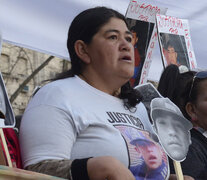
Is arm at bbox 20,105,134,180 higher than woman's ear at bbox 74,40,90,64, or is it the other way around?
woman's ear at bbox 74,40,90,64

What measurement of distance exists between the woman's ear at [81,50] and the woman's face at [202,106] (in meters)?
0.63

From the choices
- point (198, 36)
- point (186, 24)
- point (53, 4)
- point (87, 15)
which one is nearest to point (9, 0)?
point (53, 4)

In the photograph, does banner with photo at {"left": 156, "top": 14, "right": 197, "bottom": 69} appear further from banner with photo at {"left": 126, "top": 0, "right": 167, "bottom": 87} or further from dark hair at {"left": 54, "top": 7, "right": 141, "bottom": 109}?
dark hair at {"left": 54, "top": 7, "right": 141, "bottom": 109}

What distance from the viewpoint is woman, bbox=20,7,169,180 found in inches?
37.7

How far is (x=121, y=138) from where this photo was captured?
1.11 meters

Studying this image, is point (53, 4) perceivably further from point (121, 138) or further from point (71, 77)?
point (121, 138)

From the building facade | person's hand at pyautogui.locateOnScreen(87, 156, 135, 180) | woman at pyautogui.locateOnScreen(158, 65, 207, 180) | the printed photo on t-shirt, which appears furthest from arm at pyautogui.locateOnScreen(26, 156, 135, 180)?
the building facade

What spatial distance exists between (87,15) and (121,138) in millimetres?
511

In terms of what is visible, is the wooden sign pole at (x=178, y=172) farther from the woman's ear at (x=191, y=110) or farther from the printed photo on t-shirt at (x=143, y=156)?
the woman's ear at (x=191, y=110)

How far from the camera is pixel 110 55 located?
4.28 ft

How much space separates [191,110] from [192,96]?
0.06 meters

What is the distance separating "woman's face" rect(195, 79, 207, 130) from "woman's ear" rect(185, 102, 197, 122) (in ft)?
0.05

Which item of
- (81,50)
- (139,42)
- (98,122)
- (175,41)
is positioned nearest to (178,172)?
(98,122)

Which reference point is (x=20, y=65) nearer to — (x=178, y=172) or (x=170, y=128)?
(x=170, y=128)
